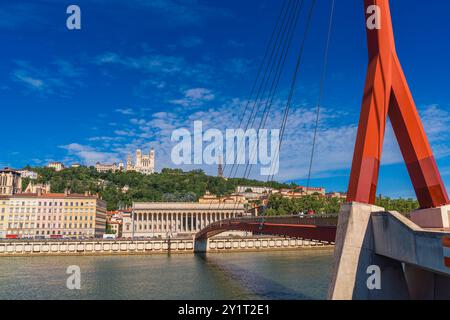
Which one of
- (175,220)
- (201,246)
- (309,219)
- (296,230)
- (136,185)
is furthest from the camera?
(136,185)

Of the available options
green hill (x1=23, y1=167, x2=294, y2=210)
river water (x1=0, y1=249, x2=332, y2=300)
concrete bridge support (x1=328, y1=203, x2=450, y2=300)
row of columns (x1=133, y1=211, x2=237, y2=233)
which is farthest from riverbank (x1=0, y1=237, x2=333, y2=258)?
green hill (x1=23, y1=167, x2=294, y2=210)

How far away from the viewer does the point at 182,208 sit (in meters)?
109

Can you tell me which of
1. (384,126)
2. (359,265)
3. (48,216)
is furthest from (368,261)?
(48,216)

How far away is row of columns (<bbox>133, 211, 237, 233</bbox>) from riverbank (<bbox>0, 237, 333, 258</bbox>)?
3551cm

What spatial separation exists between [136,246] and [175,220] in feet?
144

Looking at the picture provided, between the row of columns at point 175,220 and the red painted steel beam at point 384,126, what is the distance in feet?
307

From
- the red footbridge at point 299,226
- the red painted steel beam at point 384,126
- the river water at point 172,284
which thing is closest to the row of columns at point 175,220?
the river water at point 172,284

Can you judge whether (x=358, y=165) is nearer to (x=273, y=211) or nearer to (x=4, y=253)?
(x=4, y=253)

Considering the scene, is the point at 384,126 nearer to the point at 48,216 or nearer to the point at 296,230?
the point at 296,230

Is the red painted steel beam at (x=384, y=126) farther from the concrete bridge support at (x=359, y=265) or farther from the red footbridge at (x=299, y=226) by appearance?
the red footbridge at (x=299, y=226)

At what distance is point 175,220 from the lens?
111750 millimetres

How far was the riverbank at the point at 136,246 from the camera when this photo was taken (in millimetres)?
63250

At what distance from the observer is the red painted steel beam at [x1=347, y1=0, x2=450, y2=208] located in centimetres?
1484
